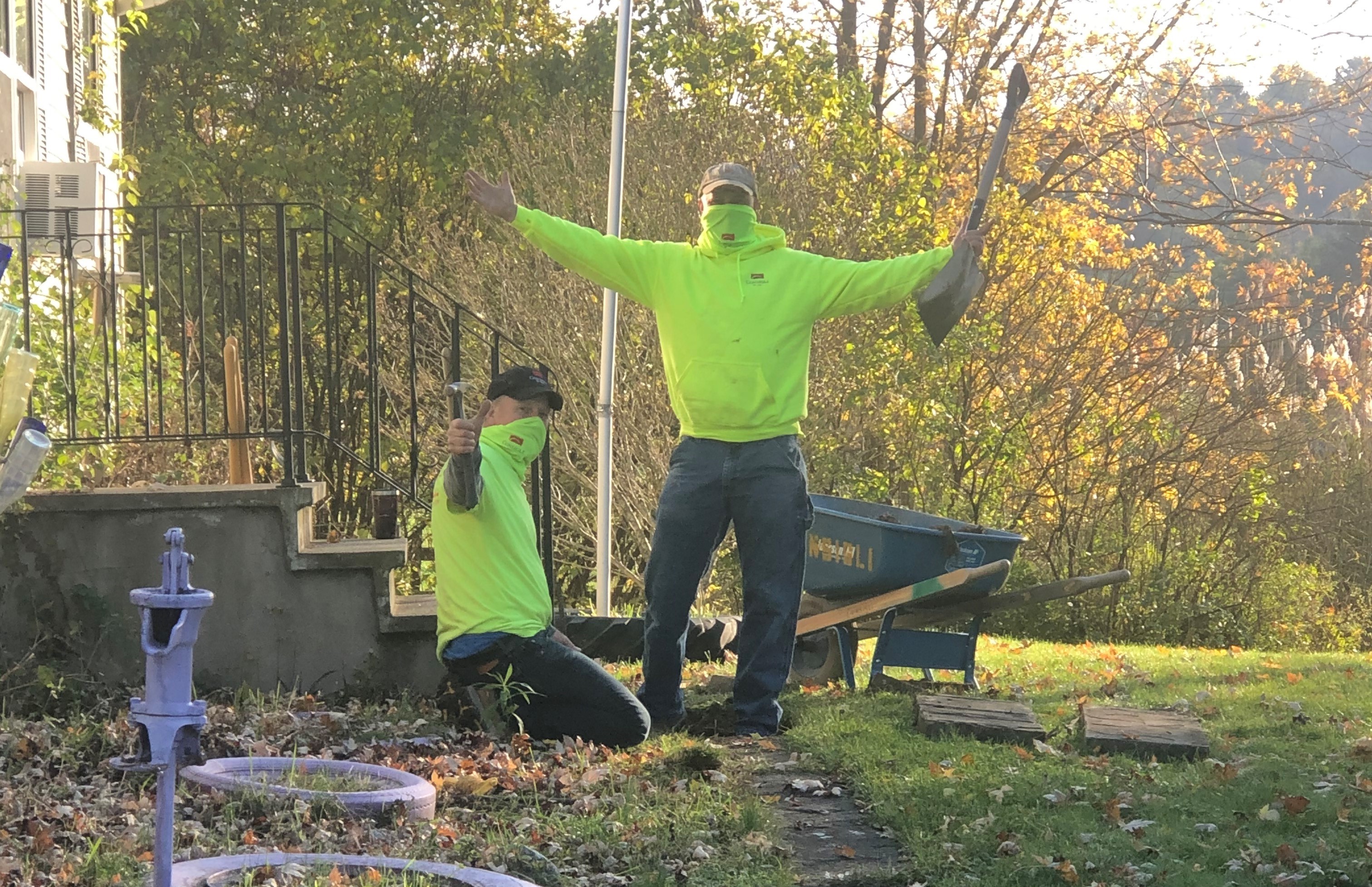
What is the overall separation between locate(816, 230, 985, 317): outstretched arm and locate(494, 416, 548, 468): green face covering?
1.29 metres

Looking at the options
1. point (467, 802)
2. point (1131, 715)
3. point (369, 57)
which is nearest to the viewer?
point (467, 802)

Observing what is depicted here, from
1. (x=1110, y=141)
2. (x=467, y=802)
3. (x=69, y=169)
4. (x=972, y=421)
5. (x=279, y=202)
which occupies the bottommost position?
(x=467, y=802)

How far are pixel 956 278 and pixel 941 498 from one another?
9523 millimetres

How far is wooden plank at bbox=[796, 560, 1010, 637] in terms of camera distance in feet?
22.1

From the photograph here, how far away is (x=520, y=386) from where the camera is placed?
6059mm

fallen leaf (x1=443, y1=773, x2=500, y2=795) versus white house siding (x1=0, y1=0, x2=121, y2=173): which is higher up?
white house siding (x1=0, y1=0, x2=121, y2=173)

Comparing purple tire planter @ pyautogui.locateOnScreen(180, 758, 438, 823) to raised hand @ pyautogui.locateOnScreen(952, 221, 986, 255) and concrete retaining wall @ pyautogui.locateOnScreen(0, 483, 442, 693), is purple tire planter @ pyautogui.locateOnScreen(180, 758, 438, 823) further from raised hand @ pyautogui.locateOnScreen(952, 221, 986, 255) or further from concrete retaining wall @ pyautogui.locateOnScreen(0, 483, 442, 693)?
raised hand @ pyautogui.locateOnScreen(952, 221, 986, 255)

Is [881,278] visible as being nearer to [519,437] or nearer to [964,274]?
[964,274]

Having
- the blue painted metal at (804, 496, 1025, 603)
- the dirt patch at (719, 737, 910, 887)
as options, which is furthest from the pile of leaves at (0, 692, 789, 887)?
the blue painted metal at (804, 496, 1025, 603)

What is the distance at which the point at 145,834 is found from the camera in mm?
4078

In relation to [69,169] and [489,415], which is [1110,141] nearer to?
[69,169]

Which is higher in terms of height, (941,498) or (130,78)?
(130,78)

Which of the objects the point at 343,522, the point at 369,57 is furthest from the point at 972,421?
the point at 369,57

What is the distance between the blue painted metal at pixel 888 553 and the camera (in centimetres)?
724
